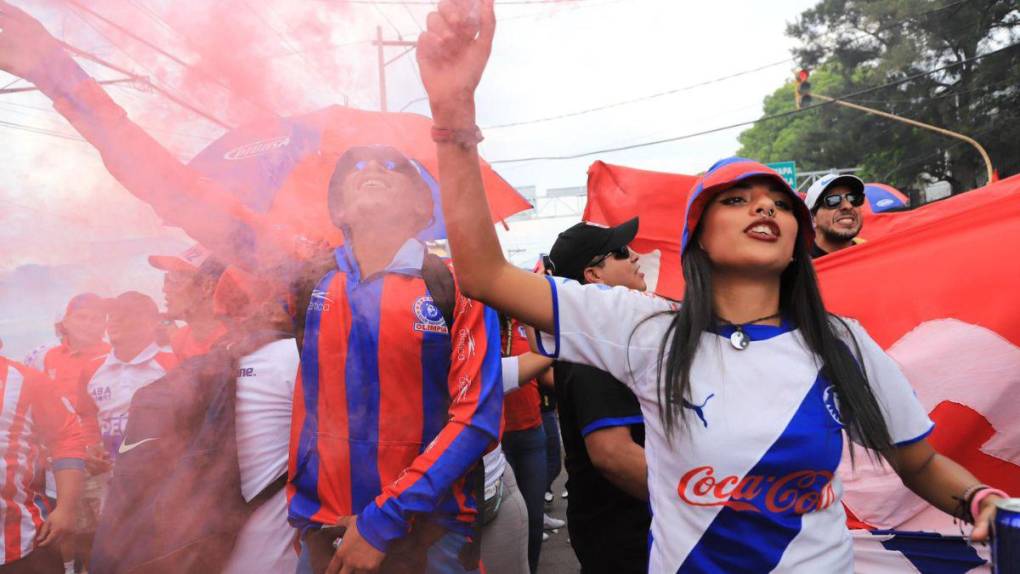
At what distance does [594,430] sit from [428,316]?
0.67 m

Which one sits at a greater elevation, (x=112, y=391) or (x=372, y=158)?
(x=372, y=158)

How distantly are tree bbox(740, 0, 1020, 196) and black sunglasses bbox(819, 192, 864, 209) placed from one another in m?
9.61

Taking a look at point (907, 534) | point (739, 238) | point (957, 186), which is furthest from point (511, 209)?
point (957, 186)

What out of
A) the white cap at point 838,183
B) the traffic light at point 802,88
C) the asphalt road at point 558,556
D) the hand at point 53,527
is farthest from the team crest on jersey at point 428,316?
the traffic light at point 802,88

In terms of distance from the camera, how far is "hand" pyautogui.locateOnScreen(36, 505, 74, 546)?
2410 millimetres

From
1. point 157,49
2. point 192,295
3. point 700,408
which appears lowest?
point 700,408

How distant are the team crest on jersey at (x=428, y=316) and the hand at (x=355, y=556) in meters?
0.59

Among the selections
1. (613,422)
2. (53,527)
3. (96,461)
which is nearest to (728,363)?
(613,422)

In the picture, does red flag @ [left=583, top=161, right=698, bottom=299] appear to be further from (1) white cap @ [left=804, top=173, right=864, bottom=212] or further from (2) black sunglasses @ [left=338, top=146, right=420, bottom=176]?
(2) black sunglasses @ [left=338, top=146, right=420, bottom=176]

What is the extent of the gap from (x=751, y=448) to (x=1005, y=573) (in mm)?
562

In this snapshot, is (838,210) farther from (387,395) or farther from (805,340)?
(387,395)

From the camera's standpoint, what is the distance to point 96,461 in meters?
2.50

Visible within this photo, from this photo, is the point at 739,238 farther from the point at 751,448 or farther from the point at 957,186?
the point at 957,186

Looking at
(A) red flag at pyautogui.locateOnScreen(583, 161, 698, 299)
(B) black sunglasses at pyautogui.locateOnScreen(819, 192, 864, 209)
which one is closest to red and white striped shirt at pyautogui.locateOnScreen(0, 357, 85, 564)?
(A) red flag at pyautogui.locateOnScreen(583, 161, 698, 299)
